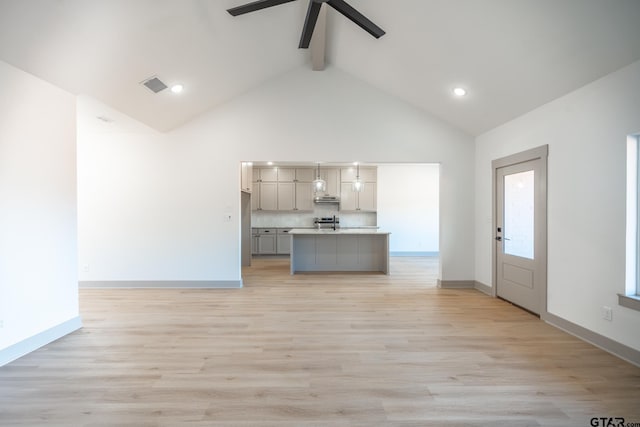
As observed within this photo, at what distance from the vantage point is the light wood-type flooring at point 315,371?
1894 mm

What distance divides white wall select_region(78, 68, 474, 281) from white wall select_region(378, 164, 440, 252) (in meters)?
3.92

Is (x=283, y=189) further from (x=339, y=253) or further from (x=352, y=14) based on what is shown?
(x=352, y=14)

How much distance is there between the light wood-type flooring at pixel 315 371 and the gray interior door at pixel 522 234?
0.37 m

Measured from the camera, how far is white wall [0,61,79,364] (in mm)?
2557

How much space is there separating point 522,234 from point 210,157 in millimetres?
4636

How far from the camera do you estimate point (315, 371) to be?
7.85 feet

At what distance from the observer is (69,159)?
126 inches

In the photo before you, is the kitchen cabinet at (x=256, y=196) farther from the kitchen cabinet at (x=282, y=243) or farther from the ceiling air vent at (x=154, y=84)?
the ceiling air vent at (x=154, y=84)

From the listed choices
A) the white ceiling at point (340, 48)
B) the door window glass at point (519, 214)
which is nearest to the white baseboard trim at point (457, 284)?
the door window glass at point (519, 214)

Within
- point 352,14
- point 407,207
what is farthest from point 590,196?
point 407,207

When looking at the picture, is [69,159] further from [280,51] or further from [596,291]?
[596,291]

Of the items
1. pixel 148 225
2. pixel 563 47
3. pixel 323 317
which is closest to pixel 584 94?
pixel 563 47

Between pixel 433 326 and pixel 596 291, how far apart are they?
4.93 ft

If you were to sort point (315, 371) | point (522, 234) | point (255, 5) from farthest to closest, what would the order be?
point (522, 234) < point (255, 5) < point (315, 371)
